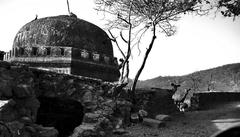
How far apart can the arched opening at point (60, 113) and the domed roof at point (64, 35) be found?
21.1 ft

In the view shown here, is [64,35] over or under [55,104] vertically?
over

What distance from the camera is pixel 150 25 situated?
12.8 meters

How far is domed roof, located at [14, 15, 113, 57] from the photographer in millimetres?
13617

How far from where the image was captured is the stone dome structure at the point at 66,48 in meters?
13.0

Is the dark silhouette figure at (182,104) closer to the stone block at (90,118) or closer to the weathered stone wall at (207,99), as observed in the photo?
the weathered stone wall at (207,99)

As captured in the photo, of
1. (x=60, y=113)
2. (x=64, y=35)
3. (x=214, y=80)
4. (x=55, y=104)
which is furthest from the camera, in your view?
(x=214, y=80)

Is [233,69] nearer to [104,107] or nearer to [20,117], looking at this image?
[104,107]

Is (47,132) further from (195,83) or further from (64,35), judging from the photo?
(195,83)

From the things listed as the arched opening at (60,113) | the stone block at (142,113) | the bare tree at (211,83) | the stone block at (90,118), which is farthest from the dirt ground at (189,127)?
the bare tree at (211,83)

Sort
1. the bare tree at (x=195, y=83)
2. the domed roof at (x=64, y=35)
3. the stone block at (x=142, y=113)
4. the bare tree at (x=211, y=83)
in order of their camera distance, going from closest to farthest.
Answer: the stone block at (x=142, y=113)
the domed roof at (x=64, y=35)
the bare tree at (x=195, y=83)
the bare tree at (x=211, y=83)

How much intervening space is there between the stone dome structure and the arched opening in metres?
5.57

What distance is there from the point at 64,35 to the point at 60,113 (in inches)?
282

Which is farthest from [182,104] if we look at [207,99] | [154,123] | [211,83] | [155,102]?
[211,83]

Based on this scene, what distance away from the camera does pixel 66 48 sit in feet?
42.5
